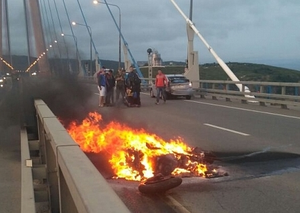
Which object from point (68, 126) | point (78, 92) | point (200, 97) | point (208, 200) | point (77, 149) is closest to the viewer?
point (77, 149)

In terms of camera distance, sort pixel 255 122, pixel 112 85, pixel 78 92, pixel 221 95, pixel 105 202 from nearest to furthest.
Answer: pixel 105 202 → pixel 78 92 → pixel 255 122 → pixel 112 85 → pixel 221 95

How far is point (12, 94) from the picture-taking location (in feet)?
33.2

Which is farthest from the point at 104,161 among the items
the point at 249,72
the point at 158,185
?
the point at 249,72

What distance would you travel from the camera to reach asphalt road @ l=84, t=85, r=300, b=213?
5.98 meters

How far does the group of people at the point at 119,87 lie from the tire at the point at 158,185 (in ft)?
49.7

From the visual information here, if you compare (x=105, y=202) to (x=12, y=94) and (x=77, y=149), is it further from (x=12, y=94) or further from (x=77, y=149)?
(x=12, y=94)

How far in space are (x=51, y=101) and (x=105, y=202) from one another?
8701 mm

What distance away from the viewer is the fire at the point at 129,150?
7566mm

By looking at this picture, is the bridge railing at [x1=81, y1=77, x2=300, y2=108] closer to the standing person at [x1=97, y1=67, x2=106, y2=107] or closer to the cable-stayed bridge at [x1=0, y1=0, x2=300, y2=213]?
the standing person at [x1=97, y1=67, x2=106, y2=107]

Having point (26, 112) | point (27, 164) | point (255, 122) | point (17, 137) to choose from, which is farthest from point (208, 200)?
point (255, 122)

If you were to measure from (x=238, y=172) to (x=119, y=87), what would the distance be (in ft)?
51.9

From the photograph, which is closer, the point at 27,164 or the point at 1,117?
the point at 27,164

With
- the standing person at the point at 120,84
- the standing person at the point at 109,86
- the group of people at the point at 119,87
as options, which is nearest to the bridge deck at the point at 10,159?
the group of people at the point at 119,87

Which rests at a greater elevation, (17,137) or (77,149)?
(77,149)
